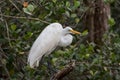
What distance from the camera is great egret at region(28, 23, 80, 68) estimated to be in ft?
16.5

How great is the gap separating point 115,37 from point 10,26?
1.33 meters

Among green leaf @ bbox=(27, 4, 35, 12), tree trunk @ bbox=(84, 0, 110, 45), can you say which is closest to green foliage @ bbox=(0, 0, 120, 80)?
green leaf @ bbox=(27, 4, 35, 12)

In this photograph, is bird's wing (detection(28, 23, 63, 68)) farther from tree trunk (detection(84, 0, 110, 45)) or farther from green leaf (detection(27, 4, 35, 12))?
tree trunk (detection(84, 0, 110, 45))

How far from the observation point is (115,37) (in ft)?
18.4

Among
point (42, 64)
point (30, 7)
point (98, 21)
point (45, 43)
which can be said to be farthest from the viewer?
point (98, 21)

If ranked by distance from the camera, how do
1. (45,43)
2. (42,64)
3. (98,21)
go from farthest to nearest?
(98,21) < (42,64) < (45,43)

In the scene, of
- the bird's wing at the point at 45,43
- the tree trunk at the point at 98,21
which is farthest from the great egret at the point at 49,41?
the tree trunk at the point at 98,21

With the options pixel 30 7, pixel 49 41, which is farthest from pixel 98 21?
pixel 30 7

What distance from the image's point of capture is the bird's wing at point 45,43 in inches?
198

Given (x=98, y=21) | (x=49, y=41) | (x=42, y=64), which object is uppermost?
(x=49, y=41)

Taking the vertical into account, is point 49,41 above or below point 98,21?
above

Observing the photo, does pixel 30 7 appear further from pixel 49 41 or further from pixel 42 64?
pixel 42 64

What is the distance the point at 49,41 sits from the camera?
209 inches

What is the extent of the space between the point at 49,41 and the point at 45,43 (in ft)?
0.24
